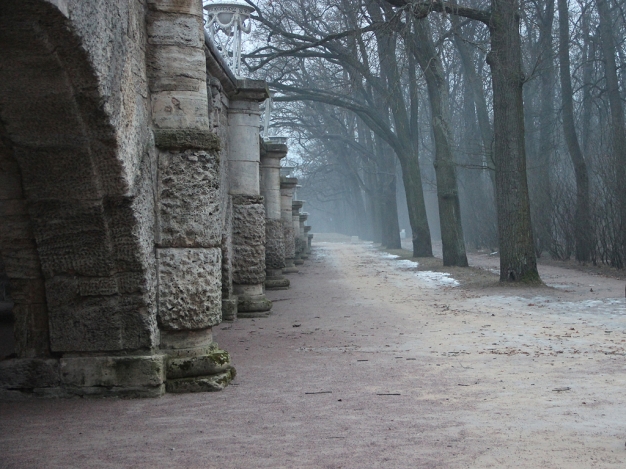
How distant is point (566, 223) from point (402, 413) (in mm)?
18527

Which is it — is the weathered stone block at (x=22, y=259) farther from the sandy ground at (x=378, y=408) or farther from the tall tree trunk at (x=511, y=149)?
the tall tree trunk at (x=511, y=149)

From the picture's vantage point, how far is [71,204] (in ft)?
21.0

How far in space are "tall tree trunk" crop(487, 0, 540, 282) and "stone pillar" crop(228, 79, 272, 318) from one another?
525 centimetres

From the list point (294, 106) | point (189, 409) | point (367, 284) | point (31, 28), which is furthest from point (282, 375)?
point (294, 106)

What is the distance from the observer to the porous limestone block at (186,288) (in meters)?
7.14

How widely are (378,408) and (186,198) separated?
2254 mm

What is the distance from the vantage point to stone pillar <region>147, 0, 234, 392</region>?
7.14 m

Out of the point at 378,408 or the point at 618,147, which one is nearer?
the point at 378,408

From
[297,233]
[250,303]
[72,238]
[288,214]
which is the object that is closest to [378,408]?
[72,238]

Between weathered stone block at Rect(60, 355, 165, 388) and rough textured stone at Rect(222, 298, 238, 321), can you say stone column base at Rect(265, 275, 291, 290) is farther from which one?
weathered stone block at Rect(60, 355, 165, 388)

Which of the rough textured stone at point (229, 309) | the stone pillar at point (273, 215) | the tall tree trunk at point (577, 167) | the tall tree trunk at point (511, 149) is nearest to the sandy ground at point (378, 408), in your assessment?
the rough textured stone at point (229, 309)

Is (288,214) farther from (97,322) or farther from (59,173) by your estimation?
(59,173)

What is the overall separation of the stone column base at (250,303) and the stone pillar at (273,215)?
3938 mm

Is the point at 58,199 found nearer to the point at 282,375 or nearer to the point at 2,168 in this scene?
the point at 2,168
